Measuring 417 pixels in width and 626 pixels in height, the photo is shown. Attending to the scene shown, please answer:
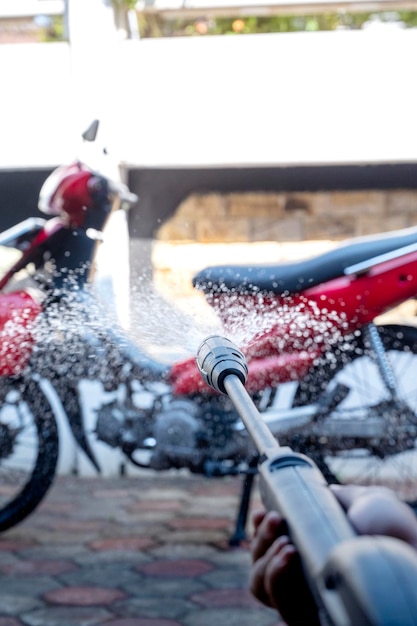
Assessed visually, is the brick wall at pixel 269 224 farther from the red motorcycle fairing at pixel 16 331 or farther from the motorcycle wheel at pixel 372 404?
the motorcycle wheel at pixel 372 404

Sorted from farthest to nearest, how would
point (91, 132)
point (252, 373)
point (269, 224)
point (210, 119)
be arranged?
1. point (269, 224)
2. point (210, 119)
3. point (91, 132)
4. point (252, 373)

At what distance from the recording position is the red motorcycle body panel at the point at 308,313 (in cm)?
254

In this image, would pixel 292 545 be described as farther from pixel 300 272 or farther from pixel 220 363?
pixel 300 272

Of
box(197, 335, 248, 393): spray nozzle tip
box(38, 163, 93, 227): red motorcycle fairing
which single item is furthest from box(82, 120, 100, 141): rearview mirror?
box(197, 335, 248, 393): spray nozzle tip

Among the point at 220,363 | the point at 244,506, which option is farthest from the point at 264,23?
the point at 220,363

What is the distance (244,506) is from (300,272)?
62cm

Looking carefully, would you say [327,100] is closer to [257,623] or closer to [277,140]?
[277,140]

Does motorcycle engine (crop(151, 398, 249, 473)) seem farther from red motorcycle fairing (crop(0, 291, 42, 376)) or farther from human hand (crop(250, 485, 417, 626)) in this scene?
human hand (crop(250, 485, 417, 626))

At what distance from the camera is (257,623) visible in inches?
85.0

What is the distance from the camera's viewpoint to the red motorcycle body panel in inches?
100

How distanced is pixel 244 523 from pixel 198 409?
14.1 inches

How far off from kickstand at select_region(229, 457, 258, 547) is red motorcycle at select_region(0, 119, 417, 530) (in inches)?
0.4

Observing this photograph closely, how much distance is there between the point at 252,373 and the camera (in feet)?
8.38

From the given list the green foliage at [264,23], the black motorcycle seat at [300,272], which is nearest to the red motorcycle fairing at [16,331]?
the black motorcycle seat at [300,272]
